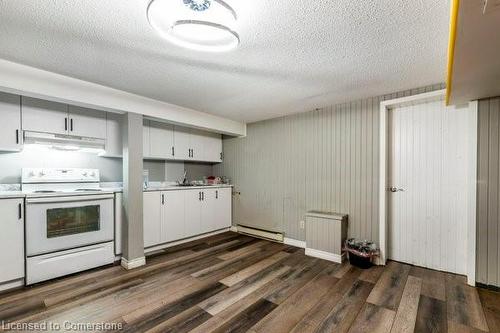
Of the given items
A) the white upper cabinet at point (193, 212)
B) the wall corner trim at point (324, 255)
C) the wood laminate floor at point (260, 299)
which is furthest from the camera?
the white upper cabinet at point (193, 212)

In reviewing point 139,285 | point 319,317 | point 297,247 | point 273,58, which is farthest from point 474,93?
point 139,285

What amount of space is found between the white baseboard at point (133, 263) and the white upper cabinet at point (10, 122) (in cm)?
174

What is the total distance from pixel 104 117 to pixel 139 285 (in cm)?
221

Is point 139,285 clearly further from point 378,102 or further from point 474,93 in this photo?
point 474,93

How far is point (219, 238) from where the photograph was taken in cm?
423

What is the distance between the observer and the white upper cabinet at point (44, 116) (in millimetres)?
2600

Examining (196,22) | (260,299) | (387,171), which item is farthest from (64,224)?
(387,171)

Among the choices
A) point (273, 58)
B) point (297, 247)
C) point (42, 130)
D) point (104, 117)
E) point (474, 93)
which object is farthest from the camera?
point (297, 247)

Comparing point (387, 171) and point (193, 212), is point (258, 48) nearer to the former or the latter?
point (387, 171)

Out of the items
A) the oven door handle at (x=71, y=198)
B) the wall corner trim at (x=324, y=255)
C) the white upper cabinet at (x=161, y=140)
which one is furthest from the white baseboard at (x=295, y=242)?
the oven door handle at (x=71, y=198)

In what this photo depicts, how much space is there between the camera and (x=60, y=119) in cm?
282

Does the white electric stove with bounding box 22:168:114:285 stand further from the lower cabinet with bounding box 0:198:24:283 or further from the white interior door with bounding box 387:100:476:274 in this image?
the white interior door with bounding box 387:100:476:274

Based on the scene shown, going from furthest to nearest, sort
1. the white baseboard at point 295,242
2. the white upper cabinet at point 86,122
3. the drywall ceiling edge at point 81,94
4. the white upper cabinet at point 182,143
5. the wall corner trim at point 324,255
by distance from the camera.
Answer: the white upper cabinet at point 182,143 → the white baseboard at point 295,242 → the wall corner trim at point 324,255 → the white upper cabinet at point 86,122 → the drywall ceiling edge at point 81,94

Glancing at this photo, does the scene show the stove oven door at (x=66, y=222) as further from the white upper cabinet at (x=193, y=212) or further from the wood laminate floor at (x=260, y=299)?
the white upper cabinet at (x=193, y=212)
